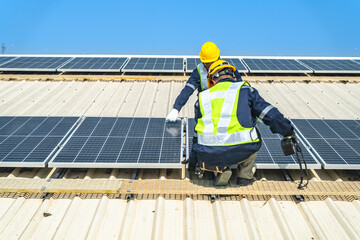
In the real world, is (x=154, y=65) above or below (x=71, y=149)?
above

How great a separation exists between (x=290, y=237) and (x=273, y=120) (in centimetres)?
192

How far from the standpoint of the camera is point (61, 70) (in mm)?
11852

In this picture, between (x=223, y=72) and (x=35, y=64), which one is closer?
(x=223, y=72)

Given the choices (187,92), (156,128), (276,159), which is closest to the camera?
(276,159)

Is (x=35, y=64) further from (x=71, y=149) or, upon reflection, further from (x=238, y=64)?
(x=238, y=64)

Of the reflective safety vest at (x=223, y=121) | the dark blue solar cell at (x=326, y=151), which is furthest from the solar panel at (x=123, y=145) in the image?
the dark blue solar cell at (x=326, y=151)

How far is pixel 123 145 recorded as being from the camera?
5.37m

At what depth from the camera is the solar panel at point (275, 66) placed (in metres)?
11.7

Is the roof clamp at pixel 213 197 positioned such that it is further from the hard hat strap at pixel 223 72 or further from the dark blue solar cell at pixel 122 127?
the dark blue solar cell at pixel 122 127

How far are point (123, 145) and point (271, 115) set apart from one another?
3.31 m

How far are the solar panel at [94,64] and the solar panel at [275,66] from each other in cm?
719

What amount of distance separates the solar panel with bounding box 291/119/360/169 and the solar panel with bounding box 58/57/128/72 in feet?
30.2

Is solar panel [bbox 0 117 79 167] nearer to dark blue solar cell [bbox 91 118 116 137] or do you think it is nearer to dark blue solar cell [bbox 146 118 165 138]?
dark blue solar cell [bbox 91 118 116 137]

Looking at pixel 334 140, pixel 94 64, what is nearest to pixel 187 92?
pixel 334 140
